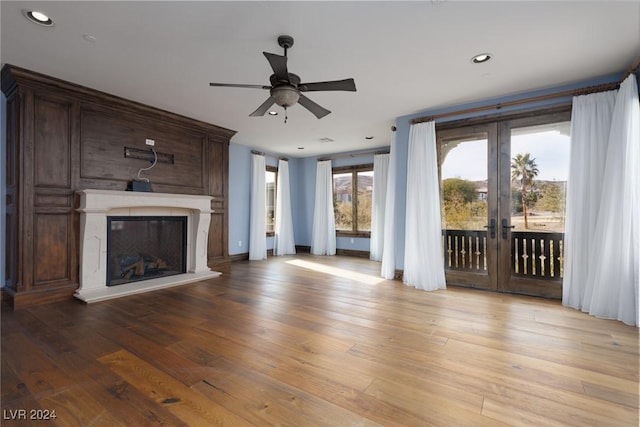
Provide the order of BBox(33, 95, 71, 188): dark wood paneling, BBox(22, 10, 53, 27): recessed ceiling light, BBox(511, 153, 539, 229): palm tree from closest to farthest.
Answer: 1. BBox(22, 10, 53, 27): recessed ceiling light
2. BBox(33, 95, 71, 188): dark wood paneling
3. BBox(511, 153, 539, 229): palm tree

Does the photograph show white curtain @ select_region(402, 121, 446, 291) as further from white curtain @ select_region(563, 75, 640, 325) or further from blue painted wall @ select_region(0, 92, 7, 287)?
blue painted wall @ select_region(0, 92, 7, 287)

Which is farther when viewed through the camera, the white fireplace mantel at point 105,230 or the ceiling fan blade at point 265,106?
the white fireplace mantel at point 105,230

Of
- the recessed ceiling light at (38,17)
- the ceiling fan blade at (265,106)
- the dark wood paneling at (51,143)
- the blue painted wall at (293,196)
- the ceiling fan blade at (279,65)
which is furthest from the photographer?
the blue painted wall at (293,196)

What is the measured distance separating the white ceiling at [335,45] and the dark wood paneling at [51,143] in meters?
0.46

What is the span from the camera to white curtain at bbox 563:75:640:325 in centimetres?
302

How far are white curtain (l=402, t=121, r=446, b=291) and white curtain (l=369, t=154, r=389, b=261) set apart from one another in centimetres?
231

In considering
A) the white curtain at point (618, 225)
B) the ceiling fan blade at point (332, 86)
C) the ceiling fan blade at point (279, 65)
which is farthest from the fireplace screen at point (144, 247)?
the white curtain at point (618, 225)

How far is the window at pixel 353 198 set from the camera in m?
7.59

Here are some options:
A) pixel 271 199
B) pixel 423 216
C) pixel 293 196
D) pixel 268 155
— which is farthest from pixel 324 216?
pixel 423 216

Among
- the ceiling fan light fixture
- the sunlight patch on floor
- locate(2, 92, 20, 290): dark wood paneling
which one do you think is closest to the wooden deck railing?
the sunlight patch on floor

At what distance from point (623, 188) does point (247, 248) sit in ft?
21.5

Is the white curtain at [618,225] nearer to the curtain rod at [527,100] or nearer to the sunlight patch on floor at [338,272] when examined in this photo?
the curtain rod at [527,100]

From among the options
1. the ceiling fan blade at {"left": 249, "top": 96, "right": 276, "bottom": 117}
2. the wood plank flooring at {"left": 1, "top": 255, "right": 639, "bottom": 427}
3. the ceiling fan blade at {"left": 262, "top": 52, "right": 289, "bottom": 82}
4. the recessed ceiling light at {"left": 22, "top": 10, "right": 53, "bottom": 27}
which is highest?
the recessed ceiling light at {"left": 22, "top": 10, "right": 53, "bottom": 27}

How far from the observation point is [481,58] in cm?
309
